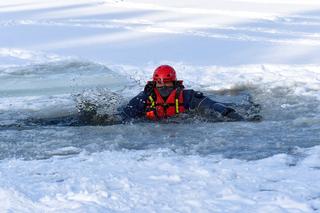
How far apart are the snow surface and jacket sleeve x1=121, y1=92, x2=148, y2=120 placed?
56cm

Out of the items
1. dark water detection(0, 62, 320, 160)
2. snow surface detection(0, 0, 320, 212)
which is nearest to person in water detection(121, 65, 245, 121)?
dark water detection(0, 62, 320, 160)

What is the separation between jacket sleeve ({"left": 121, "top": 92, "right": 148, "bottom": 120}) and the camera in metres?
7.45

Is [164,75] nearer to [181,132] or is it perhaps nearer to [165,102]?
[165,102]

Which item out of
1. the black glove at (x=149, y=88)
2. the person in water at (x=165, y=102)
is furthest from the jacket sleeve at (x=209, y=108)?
the black glove at (x=149, y=88)

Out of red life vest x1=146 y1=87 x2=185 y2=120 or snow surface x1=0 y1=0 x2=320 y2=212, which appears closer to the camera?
snow surface x1=0 y1=0 x2=320 y2=212

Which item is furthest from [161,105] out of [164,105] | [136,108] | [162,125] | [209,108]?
[209,108]

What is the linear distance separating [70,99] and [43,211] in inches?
190

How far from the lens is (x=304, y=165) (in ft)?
16.3

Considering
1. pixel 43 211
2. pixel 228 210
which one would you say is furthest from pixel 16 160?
pixel 228 210

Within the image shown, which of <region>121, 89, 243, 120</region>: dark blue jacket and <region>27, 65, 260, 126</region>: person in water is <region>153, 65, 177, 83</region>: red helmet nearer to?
<region>27, 65, 260, 126</region>: person in water

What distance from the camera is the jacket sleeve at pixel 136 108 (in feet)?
24.4

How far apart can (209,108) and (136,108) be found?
1.02 metres

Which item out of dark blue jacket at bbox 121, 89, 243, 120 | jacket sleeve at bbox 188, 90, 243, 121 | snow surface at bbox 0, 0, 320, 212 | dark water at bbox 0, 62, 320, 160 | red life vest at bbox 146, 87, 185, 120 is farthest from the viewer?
red life vest at bbox 146, 87, 185, 120

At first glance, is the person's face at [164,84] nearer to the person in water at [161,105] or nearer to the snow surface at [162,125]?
the person in water at [161,105]
